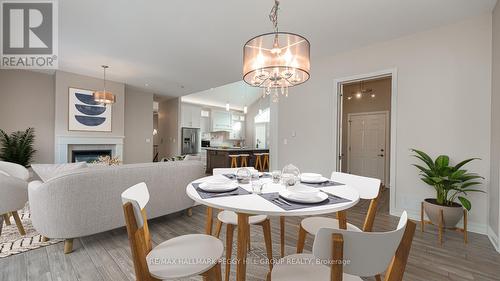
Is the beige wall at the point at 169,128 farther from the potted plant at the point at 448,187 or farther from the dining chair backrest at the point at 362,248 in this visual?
the dining chair backrest at the point at 362,248

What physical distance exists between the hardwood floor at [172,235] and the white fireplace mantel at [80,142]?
3.65 m

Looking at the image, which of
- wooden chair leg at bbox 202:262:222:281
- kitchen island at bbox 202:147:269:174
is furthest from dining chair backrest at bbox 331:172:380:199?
kitchen island at bbox 202:147:269:174

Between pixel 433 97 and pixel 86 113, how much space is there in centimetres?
689

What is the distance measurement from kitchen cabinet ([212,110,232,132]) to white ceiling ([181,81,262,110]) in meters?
0.46

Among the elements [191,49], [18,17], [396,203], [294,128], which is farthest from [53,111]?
[396,203]

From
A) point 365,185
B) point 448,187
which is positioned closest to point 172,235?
point 365,185

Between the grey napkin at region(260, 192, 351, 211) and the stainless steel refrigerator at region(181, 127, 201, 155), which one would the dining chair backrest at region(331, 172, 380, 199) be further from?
the stainless steel refrigerator at region(181, 127, 201, 155)

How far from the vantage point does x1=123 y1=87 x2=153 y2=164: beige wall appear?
251 inches

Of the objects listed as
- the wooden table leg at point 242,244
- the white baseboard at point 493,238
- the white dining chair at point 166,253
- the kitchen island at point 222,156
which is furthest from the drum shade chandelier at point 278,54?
the kitchen island at point 222,156

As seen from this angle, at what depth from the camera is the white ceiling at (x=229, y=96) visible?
806cm

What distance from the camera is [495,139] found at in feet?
7.40

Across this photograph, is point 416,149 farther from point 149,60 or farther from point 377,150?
point 149,60

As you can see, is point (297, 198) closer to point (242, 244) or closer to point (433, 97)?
point (242, 244)

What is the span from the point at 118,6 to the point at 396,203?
176 inches
